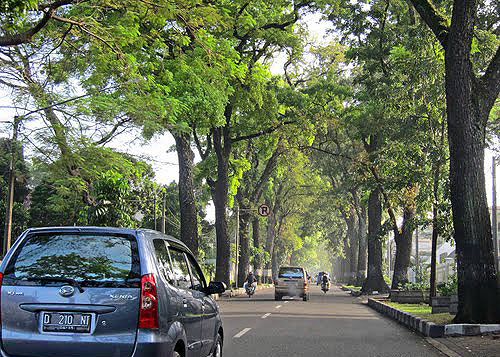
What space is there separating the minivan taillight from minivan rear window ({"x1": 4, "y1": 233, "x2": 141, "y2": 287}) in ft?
0.25

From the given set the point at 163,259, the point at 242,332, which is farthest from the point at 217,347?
the point at 242,332

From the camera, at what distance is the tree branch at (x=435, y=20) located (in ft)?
43.7

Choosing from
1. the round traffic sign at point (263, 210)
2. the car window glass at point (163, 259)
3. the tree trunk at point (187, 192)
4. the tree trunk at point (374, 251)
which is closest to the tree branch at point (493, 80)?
the car window glass at point (163, 259)

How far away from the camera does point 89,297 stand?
5.11m

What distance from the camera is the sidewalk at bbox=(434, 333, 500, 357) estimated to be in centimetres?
985

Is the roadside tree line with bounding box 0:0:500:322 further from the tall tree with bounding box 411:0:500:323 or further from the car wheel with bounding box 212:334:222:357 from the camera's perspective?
the car wheel with bounding box 212:334:222:357

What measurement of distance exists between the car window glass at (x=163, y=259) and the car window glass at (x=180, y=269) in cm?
17

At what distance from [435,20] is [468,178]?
140 inches

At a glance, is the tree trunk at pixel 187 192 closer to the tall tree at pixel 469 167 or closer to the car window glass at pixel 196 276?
the tall tree at pixel 469 167

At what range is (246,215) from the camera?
146 feet

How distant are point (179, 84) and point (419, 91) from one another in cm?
757

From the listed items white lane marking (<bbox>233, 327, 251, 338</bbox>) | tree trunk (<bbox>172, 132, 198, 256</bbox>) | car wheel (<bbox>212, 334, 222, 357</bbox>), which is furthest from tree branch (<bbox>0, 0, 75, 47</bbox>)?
tree trunk (<bbox>172, 132, 198, 256</bbox>)

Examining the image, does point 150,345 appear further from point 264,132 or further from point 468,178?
point 264,132

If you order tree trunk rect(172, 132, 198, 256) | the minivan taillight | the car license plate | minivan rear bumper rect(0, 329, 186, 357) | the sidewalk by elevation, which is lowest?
the sidewalk
